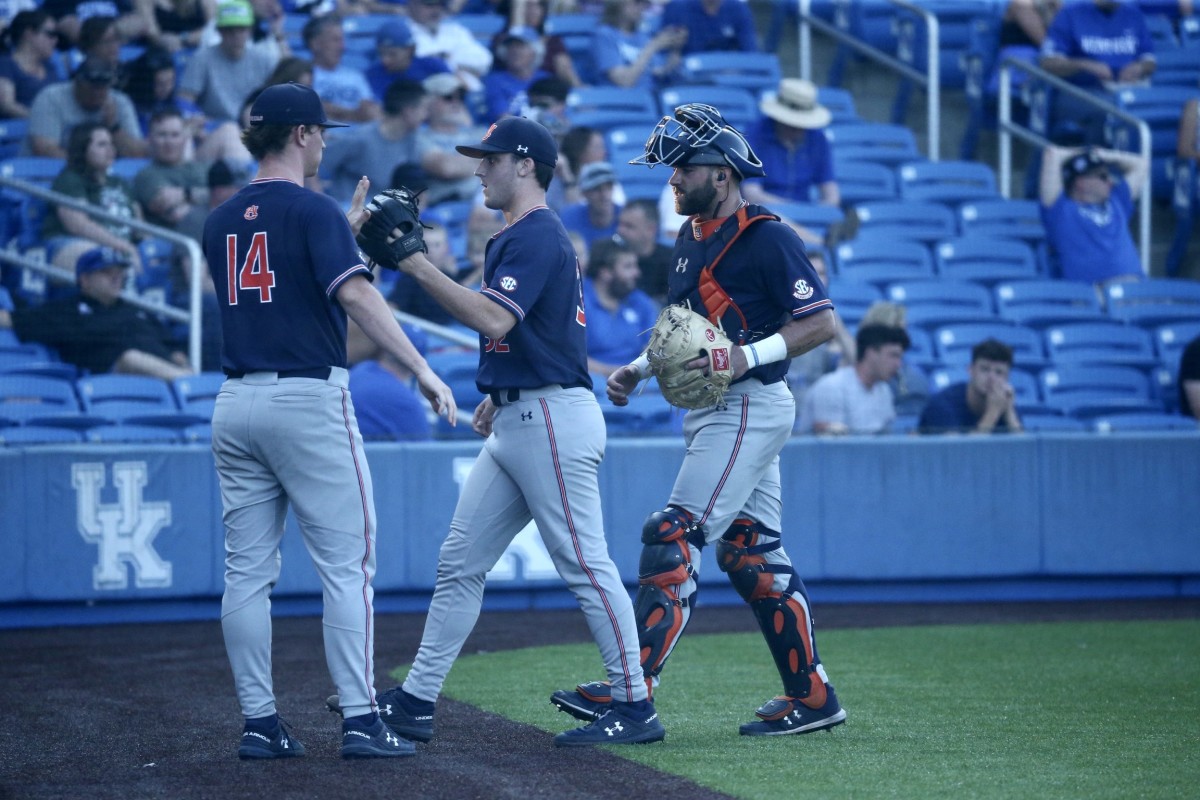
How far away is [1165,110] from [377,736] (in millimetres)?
11783

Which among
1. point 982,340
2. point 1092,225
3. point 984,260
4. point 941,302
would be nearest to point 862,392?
point 982,340

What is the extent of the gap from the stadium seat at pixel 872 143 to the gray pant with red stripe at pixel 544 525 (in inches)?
363

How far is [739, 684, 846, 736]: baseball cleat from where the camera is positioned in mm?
5137

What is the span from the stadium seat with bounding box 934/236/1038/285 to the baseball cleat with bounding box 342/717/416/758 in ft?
28.1

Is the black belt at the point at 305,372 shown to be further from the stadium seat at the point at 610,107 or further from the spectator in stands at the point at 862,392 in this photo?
the stadium seat at the point at 610,107

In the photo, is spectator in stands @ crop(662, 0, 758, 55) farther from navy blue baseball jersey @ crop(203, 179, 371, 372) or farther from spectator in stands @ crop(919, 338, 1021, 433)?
navy blue baseball jersey @ crop(203, 179, 371, 372)

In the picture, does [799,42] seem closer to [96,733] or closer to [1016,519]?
[1016,519]

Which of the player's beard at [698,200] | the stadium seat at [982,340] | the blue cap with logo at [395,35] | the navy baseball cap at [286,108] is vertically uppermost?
the blue cap with logo at [395,35]

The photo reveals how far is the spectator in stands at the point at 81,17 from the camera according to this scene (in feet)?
40.2

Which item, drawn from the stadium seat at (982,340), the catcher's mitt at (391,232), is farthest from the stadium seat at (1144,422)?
the catcher's mitt at (391,232)

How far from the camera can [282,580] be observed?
9008mm

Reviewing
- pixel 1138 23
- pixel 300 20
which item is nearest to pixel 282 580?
pixel 300 20

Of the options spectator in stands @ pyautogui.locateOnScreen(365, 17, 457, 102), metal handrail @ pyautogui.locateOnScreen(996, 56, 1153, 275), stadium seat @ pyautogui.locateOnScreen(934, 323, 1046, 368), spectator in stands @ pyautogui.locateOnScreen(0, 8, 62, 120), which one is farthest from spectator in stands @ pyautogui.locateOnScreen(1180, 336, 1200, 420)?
spectator in stands @ pyautogui.locateOnScreen(0, 8, 62, 120)

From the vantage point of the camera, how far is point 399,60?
12.6 metres
